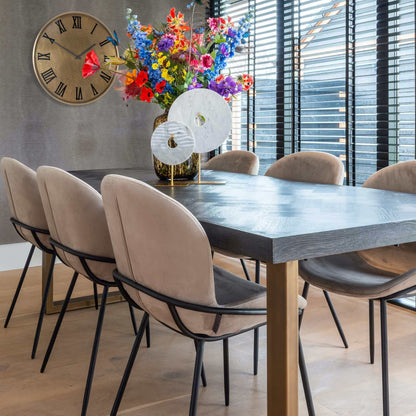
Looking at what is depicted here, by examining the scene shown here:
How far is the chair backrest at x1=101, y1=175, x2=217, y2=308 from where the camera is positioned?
1.34m

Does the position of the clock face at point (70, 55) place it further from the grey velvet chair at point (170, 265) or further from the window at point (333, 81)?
the grey velvet chair at point (170, 265)

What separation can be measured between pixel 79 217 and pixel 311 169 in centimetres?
123

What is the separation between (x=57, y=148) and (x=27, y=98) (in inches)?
16.7

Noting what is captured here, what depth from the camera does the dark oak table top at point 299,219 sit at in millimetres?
1266

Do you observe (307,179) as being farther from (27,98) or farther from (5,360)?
(27,98)

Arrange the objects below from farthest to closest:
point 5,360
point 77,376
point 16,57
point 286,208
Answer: point 16,57
point 5,360
point 77,376
point 286,208

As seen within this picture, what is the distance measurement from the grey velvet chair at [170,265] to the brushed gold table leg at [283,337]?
0.54 feet

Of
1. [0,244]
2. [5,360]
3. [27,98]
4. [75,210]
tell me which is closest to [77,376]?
[5,360]

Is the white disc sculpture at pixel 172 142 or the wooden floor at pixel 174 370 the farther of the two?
the white disc sculpture at pixel 172 142

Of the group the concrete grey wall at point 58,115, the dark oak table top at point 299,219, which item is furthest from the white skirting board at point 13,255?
the dark oak table top at point 299,219

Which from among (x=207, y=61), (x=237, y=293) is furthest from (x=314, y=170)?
(x=237, y=293)

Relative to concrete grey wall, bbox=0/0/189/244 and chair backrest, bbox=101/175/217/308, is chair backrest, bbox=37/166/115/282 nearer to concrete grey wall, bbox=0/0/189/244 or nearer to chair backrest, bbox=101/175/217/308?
chair backrest, bbox=101/175/217/308

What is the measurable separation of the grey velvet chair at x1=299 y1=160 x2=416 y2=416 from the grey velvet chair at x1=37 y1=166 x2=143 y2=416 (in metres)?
0.74

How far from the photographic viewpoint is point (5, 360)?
2428 millimetres
